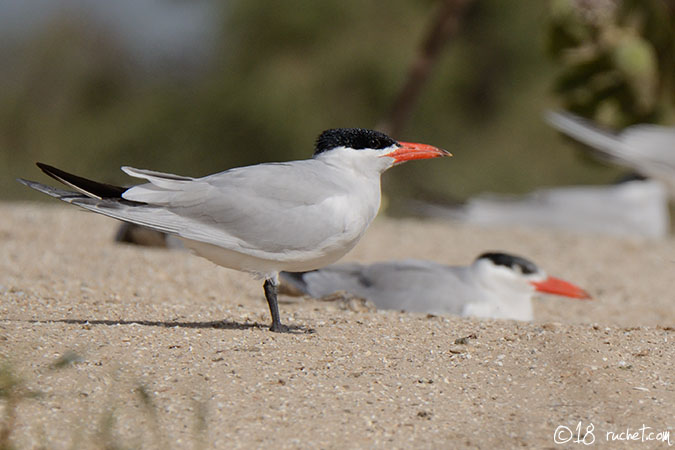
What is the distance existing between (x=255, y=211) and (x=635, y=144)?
429 centimetres

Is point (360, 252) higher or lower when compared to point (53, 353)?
lower

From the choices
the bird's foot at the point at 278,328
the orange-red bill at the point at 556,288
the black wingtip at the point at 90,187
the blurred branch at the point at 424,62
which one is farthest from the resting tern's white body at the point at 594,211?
the black wingtip at the point at 90,187

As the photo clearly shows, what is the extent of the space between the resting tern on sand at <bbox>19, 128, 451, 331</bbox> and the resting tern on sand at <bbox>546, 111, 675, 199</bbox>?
3.86 m

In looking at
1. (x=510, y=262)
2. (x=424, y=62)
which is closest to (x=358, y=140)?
(x=510, y=262)

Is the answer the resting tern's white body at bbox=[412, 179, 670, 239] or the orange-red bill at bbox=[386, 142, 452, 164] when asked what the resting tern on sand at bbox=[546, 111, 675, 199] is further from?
the orange-red bill at bbox=[386, 142, 452, 164]

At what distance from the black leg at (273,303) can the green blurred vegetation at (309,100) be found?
848cm

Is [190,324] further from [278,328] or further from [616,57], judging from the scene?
[616,57]

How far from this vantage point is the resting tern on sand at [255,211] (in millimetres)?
2957

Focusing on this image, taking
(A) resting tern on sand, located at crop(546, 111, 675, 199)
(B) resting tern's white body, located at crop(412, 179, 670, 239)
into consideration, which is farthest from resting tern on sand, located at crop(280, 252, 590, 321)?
(B) resting tern's white body, located at crop(412, 179, 670, 239)

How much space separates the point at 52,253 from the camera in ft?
16.2

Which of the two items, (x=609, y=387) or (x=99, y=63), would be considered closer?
(x=609, y=387)

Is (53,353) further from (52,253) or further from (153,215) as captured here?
(52,253)

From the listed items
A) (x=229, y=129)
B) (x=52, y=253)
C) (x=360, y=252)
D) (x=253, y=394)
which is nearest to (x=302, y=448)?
(x=253, y=394)

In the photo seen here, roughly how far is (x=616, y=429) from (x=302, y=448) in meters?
0.81
